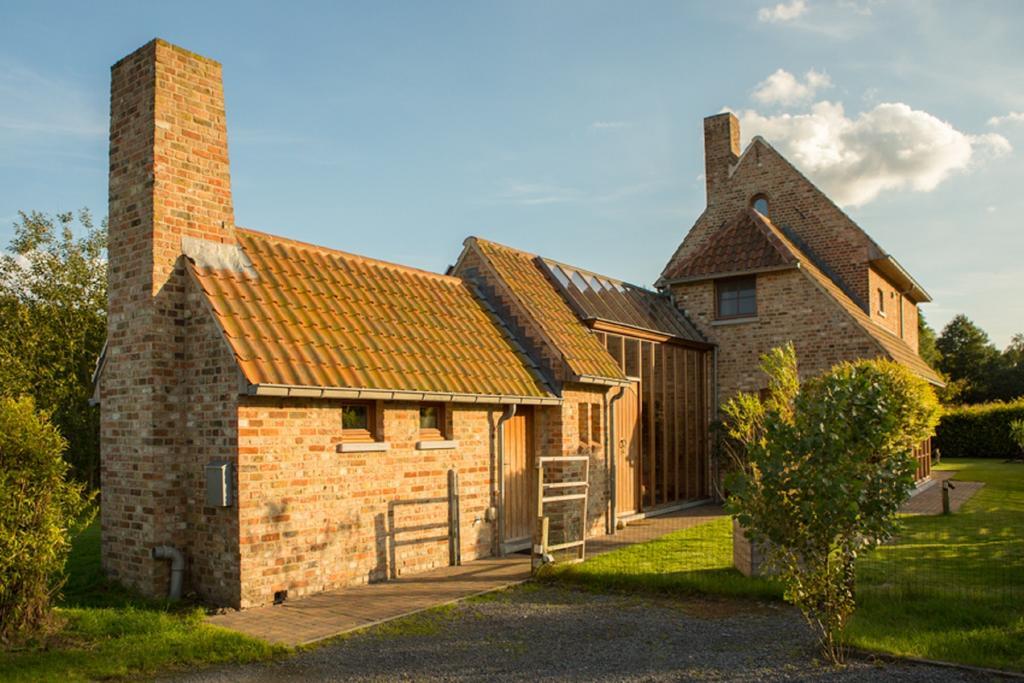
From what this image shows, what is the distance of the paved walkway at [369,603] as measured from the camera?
8.31 m

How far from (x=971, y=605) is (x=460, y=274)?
414 inches

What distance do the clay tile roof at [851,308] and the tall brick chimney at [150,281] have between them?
579 inches

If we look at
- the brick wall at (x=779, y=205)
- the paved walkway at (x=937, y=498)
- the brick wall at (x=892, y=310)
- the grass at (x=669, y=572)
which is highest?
the brick wall at (x=779, y=205)

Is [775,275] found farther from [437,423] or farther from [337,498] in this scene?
[337,498]

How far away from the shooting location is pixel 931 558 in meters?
11.4

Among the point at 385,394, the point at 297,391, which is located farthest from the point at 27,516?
the point at 385,394

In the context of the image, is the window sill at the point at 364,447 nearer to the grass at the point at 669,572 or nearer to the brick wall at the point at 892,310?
the grass at the point at 669,572

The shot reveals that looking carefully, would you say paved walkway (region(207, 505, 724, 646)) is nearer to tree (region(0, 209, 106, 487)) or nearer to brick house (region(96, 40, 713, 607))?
brick house (region(96, 40, 713, 607))

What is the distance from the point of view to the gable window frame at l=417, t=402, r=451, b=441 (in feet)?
38.4

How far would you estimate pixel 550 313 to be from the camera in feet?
50.8

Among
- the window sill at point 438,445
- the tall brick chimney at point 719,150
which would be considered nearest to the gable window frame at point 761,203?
the tall brick chimney at point 719,150

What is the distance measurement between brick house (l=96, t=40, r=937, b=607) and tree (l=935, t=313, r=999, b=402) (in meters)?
47.9

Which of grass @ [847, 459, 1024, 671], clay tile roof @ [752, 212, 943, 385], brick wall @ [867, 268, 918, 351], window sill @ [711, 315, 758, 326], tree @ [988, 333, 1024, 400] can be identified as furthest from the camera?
tree @ [988, 333, 1024, 400]

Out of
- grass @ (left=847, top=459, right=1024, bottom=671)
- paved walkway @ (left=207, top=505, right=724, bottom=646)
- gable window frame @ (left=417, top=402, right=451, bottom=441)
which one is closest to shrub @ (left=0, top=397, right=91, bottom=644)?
paved walkway @ (left=207, top=505, right=724, bottom=646)
